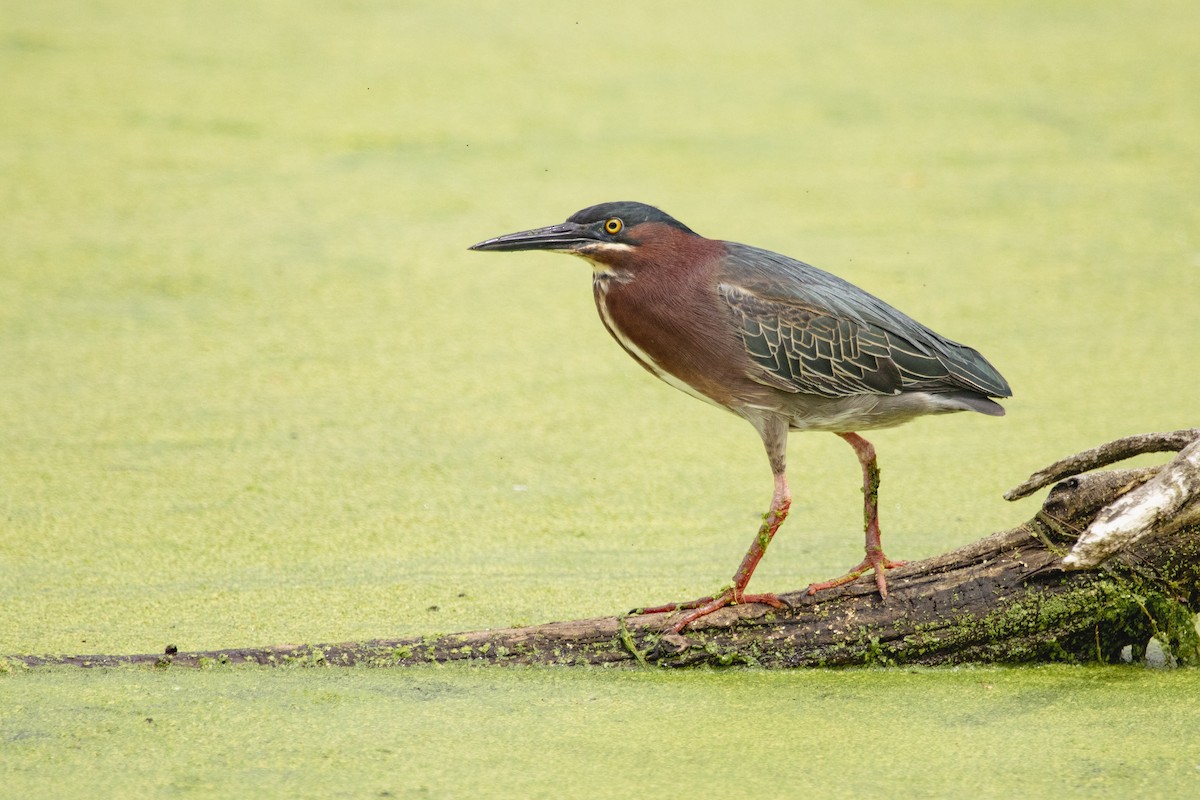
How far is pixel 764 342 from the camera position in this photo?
2.84 m

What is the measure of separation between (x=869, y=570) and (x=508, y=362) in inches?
77.1

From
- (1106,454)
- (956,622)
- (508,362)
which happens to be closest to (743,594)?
(956,622)

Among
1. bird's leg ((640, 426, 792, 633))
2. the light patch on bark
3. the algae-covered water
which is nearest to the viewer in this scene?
the light patch on bark

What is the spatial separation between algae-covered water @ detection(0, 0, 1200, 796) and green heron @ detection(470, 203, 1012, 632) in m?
0.54

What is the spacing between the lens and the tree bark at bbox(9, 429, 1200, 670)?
2.66 m

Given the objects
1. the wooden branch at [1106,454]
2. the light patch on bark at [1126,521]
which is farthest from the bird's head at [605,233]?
the light patch on bark at [1126,521]

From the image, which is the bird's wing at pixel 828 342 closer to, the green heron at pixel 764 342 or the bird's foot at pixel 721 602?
the green heron at pixel 764 342

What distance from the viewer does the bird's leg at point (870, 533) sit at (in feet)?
9.07

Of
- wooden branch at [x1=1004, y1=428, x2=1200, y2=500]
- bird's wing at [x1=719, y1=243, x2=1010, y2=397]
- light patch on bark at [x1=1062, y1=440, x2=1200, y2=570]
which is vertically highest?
bird's wing at [x1=719, y1=243, x2=1010, y2=397]

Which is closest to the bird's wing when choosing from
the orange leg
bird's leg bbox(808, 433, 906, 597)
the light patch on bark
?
bird's leg bbox(808, 433, 906, 597)

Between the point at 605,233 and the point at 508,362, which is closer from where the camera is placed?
the point at 605,233

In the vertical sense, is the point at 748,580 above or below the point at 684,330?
below

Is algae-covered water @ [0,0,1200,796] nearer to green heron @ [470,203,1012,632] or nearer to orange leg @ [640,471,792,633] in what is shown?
orange leg @ [640,471,792,633]

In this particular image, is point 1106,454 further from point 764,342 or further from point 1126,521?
point 764,342
